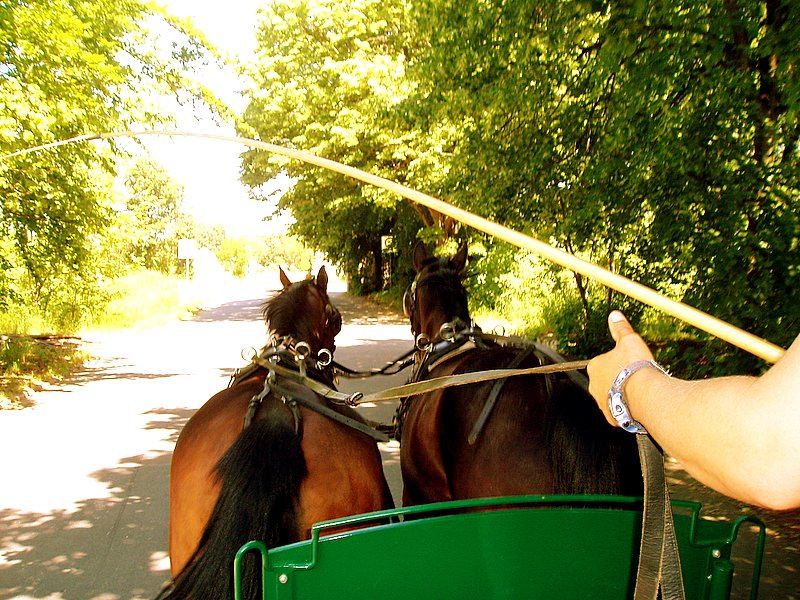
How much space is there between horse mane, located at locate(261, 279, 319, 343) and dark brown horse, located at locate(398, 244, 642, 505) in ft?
2.46

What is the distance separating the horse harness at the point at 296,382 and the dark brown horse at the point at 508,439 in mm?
389

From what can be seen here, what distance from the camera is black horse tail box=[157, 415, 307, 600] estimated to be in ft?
7.11

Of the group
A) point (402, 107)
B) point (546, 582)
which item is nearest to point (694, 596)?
point (546, 582)

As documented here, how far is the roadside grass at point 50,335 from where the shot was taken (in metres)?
10.4

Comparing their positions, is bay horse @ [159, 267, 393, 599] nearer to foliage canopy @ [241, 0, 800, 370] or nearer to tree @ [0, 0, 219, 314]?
foliage canopy @ [241, 0, 800, 370]

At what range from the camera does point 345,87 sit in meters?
17.8

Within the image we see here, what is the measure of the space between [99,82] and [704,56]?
7.68 meters

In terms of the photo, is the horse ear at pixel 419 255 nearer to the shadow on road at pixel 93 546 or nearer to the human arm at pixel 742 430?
the shadow on road at pixel 93 546

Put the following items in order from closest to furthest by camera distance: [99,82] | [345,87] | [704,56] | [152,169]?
1. [704,56]
2. [99,82]
3. [345,87]
4. [152,169]

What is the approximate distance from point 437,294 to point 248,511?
234 centimetres

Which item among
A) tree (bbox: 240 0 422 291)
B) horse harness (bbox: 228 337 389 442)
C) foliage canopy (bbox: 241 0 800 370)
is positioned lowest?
horse harness (bbox: 228 337 389 442)

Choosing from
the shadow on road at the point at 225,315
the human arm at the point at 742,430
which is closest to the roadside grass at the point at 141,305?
the shadow on road at the point at 225,315

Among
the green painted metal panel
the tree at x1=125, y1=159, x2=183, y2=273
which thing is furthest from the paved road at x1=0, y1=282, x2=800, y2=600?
the tree at x1=125, y1=159, x2=183, y2=273

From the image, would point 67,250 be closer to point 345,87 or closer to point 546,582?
point 345,87
